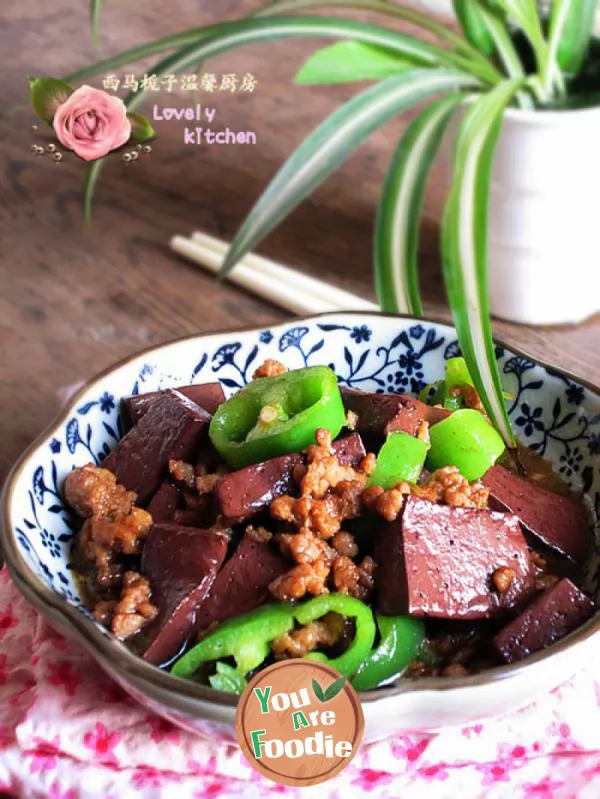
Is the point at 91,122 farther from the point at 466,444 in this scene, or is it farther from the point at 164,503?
the point at 466,444

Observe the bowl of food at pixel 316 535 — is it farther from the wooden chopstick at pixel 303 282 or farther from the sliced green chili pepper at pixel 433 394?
the wooden chopstick at pixel 303 282

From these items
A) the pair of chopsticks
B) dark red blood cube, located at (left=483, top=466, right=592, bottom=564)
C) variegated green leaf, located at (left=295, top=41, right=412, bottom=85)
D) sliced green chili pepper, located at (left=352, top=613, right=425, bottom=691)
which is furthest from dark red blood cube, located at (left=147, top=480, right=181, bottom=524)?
the pair of chopsticks

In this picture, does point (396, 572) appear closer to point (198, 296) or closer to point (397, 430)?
point (397, 430)

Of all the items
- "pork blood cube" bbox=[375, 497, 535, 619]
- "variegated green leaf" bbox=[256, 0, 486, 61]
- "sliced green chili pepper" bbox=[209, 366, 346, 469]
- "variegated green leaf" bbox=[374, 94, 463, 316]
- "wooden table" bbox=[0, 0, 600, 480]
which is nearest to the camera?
"pork blood cube" bbox=[375, 497, 535, 619]

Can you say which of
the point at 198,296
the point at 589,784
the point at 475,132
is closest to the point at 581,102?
the point at 475,132

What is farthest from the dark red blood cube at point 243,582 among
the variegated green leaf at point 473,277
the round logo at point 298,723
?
the variegated green leaf at point 473,277

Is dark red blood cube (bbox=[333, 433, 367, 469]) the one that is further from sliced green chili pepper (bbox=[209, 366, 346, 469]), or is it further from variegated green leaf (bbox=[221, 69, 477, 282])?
variegated green leaf (bbox=[221, 69, 477, 282])
